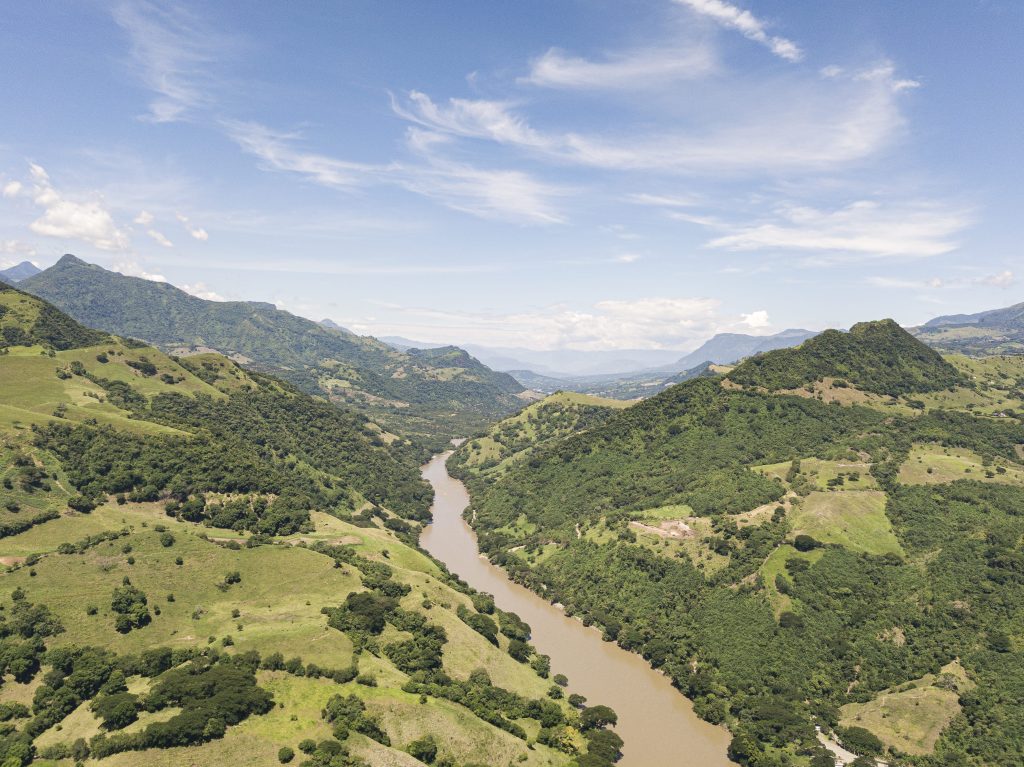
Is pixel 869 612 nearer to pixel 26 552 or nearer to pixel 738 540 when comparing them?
pixel 738 540

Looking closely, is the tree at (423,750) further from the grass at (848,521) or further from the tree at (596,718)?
the grass at (848,521)

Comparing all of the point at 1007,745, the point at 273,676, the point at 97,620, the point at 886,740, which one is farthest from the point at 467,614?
the point at 1007,745

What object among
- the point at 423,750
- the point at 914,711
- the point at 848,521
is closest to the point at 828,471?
the point at 848,521

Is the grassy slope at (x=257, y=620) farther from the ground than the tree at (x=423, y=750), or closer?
farther from the ground

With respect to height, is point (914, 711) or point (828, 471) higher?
point (828, 471)

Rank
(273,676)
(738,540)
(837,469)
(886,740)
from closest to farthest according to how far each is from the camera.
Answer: (273,676) < (886,740) < (738,540) < (837,469)

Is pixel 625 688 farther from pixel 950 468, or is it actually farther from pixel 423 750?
pixel 950 468

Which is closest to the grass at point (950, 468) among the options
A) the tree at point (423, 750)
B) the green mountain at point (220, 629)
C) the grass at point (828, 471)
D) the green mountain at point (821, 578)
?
the green mountain at point (821, 578)
